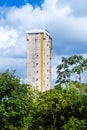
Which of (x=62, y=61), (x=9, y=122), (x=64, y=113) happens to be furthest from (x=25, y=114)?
(x=62, y=61)

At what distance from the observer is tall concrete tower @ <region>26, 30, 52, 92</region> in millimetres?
81250

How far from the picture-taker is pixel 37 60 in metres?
82.1

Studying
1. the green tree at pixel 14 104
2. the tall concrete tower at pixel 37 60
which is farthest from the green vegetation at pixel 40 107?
the tall concrete tower at pixel 37 60

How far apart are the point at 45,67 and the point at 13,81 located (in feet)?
133

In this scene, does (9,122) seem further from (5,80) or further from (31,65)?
(31,65)

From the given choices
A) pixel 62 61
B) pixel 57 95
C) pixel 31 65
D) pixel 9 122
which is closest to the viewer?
pixel 9 122

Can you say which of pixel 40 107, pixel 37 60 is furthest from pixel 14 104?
pixel 37 60

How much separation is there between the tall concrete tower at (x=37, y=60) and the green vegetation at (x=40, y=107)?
3141 cm

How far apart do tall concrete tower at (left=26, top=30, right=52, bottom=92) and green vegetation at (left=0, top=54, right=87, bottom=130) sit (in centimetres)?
3141

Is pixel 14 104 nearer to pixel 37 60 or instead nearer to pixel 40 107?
pixel 40 107

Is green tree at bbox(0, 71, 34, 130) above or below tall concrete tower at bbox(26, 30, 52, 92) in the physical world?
below

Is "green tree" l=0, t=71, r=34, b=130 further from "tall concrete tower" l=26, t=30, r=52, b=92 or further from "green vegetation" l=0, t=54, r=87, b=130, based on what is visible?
"tall concrete tower" l=26, t=30, r=52, b=92

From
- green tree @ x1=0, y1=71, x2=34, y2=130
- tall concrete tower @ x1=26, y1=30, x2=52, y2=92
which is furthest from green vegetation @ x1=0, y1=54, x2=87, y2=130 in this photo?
tall concrete tower @ x1=26, y1=30, x2=52, y2=92

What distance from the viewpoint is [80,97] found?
153 feet
